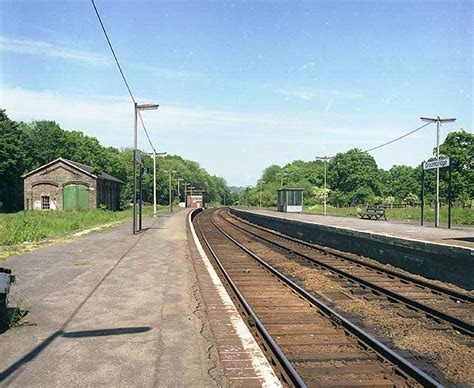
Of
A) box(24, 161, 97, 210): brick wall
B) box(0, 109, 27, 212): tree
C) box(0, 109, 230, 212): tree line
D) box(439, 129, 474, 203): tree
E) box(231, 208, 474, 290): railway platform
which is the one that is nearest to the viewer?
box(231, 208, 474, 290): railway platform

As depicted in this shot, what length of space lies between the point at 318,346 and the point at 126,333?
2.47m

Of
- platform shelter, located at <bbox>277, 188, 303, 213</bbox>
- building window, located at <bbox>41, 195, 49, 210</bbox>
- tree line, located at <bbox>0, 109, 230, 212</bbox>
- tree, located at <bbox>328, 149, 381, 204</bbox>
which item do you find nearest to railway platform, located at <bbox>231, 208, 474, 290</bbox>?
platform shelter, located at <bbox>277, 188, 303, 213</bbox>

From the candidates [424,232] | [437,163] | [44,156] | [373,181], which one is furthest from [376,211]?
[44,156]

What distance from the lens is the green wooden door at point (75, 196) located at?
53031 millimetres

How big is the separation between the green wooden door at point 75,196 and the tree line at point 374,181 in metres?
A: 27.7

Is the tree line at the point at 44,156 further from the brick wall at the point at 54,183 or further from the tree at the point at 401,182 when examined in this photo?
the tree at the point at 401,182

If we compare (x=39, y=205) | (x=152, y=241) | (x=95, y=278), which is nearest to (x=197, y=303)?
(x=95, y=278)

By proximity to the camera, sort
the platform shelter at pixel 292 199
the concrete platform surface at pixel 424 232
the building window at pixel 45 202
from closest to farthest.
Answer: the concrete platform surface at pixel 424 232 → the platform shelter at pixel 292 199 → the building window at pixel 45 202

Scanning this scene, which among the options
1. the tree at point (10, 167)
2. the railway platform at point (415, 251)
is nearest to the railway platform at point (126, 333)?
the railway platform at point (415, 251)

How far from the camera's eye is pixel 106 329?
6070 millimetres

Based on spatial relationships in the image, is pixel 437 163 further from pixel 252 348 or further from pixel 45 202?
pixel 45 202

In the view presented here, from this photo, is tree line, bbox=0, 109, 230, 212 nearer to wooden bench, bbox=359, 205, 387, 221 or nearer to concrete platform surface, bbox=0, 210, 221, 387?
wooden bench, bbox=359, 205, 387, 221

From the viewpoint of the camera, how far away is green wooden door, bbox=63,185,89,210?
53031mm

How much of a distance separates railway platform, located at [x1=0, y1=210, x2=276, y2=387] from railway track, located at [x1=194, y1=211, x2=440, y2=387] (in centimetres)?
34
